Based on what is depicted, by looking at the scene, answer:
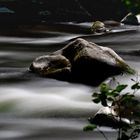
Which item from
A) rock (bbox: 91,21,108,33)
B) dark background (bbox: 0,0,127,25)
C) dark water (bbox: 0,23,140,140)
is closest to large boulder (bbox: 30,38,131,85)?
dark water (bbox: 0,23,140,140)

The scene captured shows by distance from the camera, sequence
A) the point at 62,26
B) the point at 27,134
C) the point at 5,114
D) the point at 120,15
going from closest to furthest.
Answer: the point at 27,134
the point at 5,114
the point at 62,26
the point at 120,15

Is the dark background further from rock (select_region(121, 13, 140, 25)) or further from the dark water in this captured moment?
the dark water

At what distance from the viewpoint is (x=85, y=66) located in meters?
10.4

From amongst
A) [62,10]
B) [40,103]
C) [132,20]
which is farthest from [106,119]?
[62,10]

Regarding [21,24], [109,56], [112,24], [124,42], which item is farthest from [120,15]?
[109,56]

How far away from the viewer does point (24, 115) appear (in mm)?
7758

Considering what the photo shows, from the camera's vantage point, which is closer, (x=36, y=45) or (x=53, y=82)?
(x=53, y=82)

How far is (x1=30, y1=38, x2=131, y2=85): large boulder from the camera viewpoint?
1025 centimetres

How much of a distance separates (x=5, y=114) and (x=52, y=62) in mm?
2986

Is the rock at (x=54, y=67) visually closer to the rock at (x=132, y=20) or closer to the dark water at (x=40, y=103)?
the dark water at (x=40, y=103)

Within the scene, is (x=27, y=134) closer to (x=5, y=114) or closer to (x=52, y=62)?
(x=5, y=114)

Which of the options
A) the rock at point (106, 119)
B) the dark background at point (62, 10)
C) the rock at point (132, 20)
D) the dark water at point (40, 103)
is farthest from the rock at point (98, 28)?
the rock at point (106, 119)

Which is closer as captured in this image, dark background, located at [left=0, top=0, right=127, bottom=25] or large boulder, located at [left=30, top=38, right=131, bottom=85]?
large boulder, located at [left=30, top=38, right=131, bottom=85]

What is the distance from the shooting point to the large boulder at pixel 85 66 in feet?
33.6
